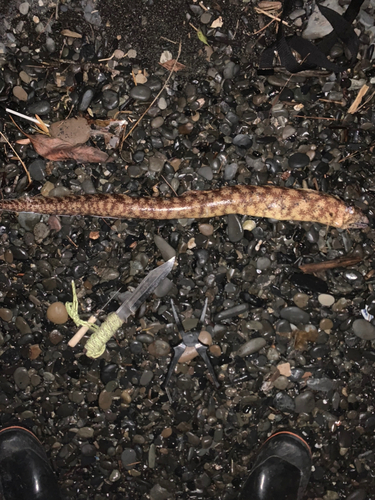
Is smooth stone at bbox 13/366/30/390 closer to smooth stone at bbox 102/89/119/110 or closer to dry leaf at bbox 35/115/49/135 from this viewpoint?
dry leaf at bbox 35/115/49/135

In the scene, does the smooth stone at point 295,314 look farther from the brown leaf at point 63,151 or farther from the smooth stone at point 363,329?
the brown leaf at point 63,151

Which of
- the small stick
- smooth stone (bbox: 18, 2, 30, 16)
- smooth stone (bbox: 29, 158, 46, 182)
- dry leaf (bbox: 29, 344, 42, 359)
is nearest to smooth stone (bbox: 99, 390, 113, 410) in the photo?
the small stick

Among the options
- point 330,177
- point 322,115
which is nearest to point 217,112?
point 322,115

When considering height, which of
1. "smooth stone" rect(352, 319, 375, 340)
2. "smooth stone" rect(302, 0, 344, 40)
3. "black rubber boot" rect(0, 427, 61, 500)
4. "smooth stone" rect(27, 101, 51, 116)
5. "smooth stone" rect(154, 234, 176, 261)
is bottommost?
"black rubber boot" rect(0, 427, 61, 500)

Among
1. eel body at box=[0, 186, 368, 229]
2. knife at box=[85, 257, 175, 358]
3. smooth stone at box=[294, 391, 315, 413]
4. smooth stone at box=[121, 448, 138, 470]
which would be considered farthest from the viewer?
smooth stone at box=[121, 448, 138, 470]

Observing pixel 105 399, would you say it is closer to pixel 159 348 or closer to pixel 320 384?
pixel 159 348

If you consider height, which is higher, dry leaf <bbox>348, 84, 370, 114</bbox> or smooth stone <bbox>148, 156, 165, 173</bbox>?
dry leaf <bbox>348, 84, 370, 114</bbox>

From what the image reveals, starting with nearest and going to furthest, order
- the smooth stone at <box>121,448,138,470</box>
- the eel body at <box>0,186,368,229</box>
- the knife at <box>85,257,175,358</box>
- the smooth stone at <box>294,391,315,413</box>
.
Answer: the eel body at <box>0,186,368,229</box> < the knife at <box>85,257,175,358</box> < the smooth stone at <box>294,391,315,413</box> < the smooth stone at <box>121,448,138,470</box>
